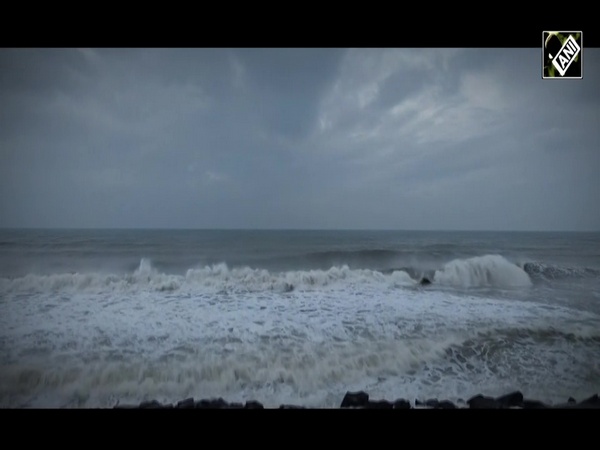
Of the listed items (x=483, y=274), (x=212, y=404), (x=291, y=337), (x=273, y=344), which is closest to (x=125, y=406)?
(x=212, y=404)

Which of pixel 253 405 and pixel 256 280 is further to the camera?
pixel 256 280

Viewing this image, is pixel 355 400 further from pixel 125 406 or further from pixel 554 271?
pixel 554 271

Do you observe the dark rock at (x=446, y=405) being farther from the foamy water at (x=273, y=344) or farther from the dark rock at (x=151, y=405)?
the dark rock at (x=151, y=405)

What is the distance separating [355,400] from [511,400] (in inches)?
70.1

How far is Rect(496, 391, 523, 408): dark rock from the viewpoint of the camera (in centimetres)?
259

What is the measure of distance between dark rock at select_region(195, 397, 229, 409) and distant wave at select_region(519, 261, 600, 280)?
8.55 m

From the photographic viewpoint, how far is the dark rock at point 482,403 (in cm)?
259

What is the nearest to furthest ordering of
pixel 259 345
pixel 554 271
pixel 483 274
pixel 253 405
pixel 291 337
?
pixel 253 405
pixel 259 345
pixel 291 337
pixel 483 274
pixel 554 271

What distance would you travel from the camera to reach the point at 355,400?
2584 millimetres

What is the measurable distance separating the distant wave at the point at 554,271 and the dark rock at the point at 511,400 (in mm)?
5734
